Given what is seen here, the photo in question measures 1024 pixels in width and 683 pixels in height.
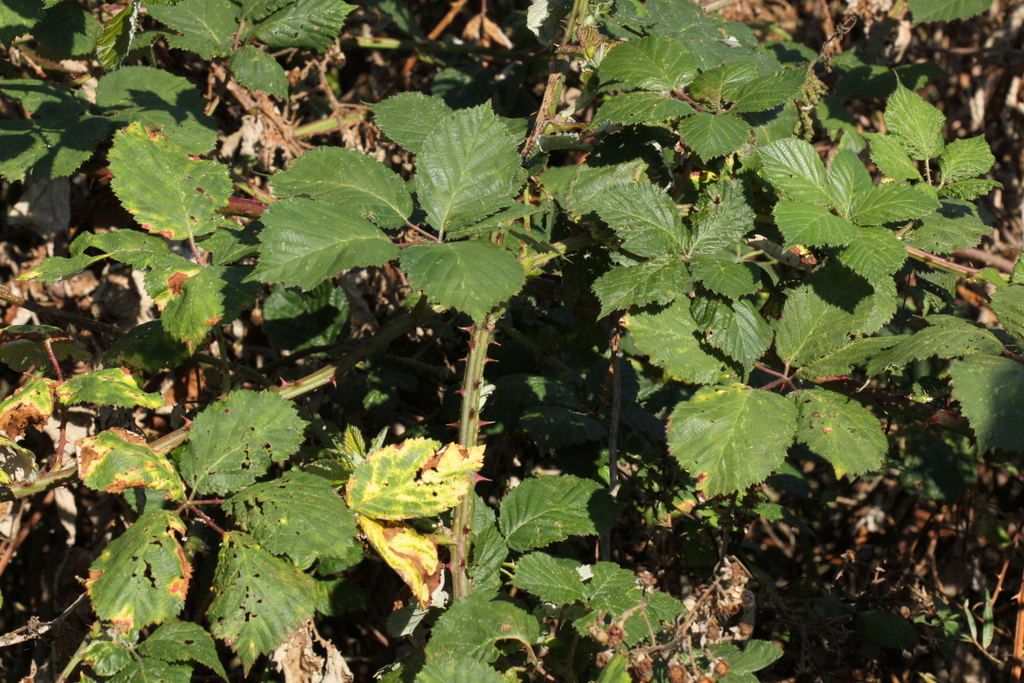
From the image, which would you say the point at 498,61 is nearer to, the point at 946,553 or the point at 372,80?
the point at 372,80

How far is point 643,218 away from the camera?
1.54 metres

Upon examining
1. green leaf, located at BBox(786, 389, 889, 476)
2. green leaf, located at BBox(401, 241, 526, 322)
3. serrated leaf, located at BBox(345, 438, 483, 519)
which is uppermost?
green leaf, located at BBox(401, 241, 526, 322)

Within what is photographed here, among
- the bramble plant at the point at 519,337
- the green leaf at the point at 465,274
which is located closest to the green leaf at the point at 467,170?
the bramble plant at the point at 519,337

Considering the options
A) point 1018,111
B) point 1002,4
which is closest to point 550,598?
point 1018,111

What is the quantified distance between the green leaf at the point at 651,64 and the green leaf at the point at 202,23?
1019 millimetres

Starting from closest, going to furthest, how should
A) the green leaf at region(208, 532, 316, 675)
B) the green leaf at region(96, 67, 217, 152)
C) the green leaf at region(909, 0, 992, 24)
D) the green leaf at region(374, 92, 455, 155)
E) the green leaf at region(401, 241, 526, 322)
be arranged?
the green leaf at region(401, 241, 526, 322) → the green leaf at region(208, 532, 316, 675) → the green leaf at region(374, 92, 455, 155) → the green leaf at region(96, 67, 217, 152) → the green leaf at region(909, 0, 992, 24)

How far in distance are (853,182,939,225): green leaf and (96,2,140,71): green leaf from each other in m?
1.41

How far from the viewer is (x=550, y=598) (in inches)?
57.2

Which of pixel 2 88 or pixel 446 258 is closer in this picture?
pixel 446 258

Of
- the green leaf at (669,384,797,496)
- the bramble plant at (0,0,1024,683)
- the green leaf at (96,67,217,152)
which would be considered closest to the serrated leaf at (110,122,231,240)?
the bramble plant at (0,0,1024,683)

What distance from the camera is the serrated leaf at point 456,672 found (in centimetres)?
126

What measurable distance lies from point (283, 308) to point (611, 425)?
1.09m

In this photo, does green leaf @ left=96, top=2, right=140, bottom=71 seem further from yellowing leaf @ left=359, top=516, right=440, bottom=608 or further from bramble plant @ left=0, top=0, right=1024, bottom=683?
yellowing leaf @ left=359, top=516, right=440, bottom=608

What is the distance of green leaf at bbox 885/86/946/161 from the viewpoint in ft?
5.82
